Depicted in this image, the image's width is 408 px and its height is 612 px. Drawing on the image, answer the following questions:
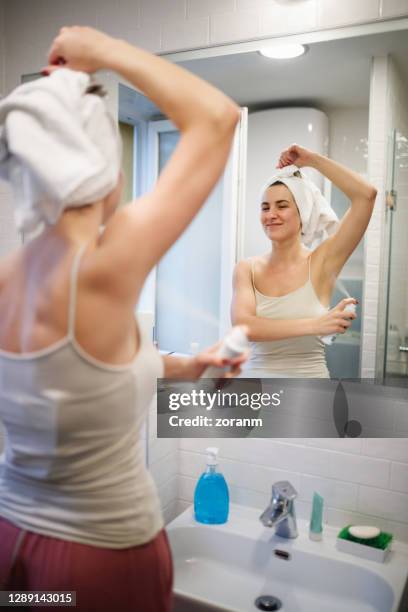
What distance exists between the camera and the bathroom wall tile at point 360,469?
1.24 meters

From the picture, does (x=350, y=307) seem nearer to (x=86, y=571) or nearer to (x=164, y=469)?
(x=164, y=469)

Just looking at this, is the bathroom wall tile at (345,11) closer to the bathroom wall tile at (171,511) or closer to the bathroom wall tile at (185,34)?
the bathroom wall tile at (185,34)

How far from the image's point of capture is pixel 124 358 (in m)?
0.59

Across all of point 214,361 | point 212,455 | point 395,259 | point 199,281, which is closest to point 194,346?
Answer: point 199,281

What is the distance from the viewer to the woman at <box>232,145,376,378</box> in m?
1.02

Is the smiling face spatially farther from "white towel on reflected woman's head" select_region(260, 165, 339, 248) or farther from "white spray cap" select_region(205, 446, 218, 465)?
"white spray cap" select_region(205, 446, 218, 465)

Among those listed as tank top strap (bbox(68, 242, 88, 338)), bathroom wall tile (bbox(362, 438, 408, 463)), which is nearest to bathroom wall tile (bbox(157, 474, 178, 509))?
bathroom wall tile (bbox(362, 438, 408, 463))

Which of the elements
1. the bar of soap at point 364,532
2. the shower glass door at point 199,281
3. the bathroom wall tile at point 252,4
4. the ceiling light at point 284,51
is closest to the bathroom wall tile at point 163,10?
the bathroom wall tile at point 252,4

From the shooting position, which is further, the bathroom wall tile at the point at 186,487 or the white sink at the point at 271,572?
the bathroom wall tile at the point at 186,487

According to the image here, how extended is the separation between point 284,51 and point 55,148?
0.82 metres

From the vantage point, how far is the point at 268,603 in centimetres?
108

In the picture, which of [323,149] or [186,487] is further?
[186,487]

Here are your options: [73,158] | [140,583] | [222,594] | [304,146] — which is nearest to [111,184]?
[73,158]

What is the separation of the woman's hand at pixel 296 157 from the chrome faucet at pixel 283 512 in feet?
2.35
